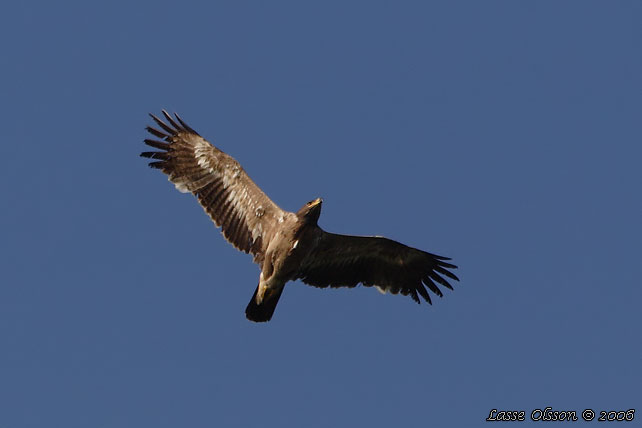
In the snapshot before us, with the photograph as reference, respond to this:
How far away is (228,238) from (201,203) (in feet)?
2.83

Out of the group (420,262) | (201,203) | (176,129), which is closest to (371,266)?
(420,262)

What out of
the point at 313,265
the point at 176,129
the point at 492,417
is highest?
the point at 176,129

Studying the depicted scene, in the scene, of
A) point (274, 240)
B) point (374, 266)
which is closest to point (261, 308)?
point (274, 240)

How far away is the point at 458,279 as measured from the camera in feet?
57.5

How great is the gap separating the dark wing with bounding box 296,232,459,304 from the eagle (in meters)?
0.02

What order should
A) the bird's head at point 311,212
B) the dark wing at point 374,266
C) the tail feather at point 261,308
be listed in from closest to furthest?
1. the bird's head at point 311,212
2. the tail feather at point 261,308
3. the dark wing at point 374,266

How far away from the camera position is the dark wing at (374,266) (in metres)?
16.8

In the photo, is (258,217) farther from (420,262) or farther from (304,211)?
(420,262)

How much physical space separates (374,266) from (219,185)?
3215 mm

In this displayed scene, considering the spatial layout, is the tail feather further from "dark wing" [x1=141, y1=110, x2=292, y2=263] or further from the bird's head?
the bird's head

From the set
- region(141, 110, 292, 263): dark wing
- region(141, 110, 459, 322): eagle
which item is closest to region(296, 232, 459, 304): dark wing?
region(141, 110, 459, 322): eagle

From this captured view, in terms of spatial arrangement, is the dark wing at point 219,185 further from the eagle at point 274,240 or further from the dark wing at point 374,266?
the dark wing at point 374,266

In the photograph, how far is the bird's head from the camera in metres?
15.6

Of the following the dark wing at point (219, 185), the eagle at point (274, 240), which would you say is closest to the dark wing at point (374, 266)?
the eagle at point (274, 240)
